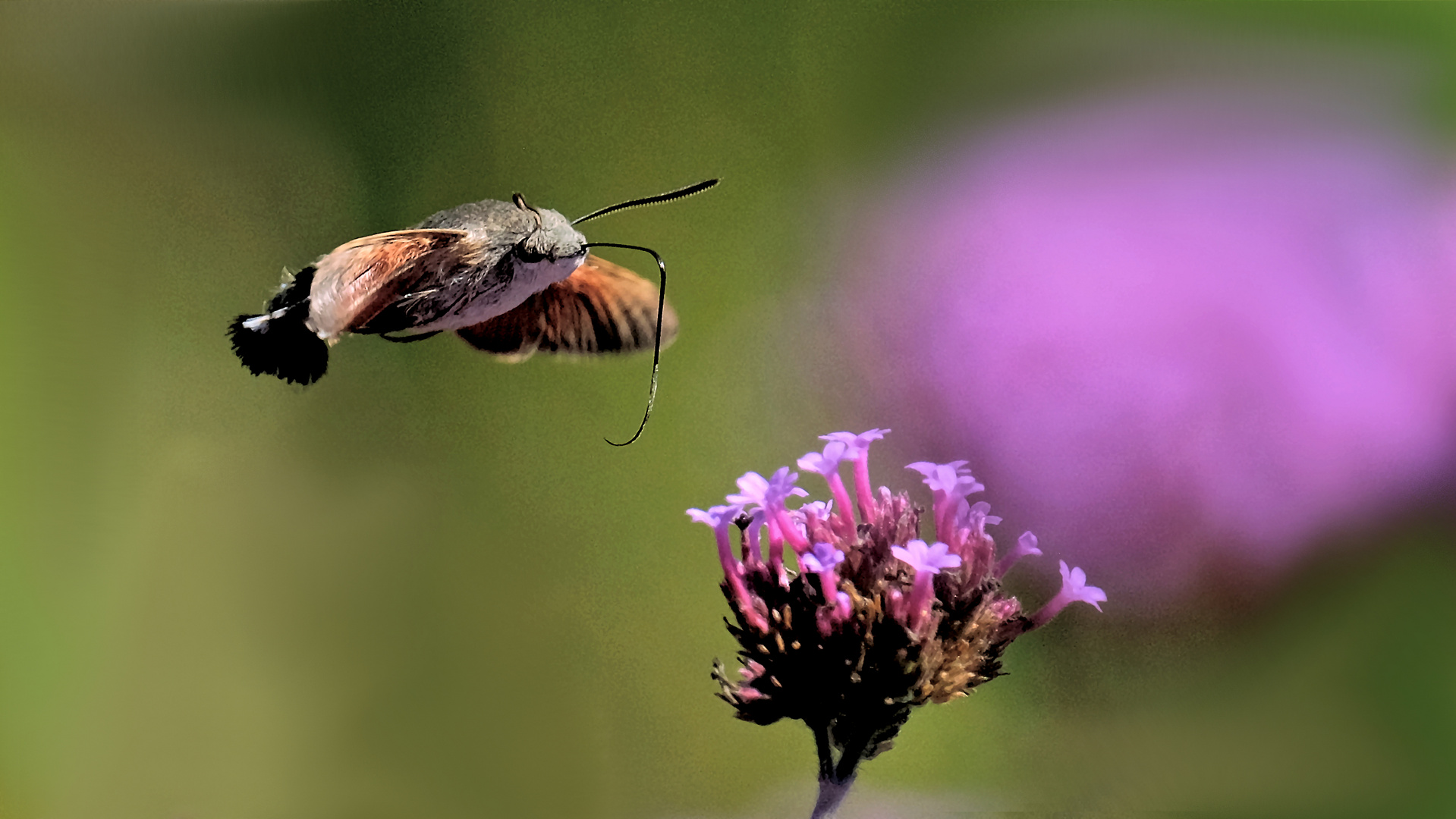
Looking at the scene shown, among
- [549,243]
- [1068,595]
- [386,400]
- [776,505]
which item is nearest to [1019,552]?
[1068,595]

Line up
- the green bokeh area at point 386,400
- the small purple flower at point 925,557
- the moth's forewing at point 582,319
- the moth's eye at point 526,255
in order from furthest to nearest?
the green bokeh area at point 386,400 → the moth's forewing at point 582,319 → the moth's eye at point 526,255 → the small purple flower at point 925,557

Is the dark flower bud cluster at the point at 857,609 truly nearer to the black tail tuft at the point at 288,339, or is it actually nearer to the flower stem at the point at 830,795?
the flower stem at the point at 830,795

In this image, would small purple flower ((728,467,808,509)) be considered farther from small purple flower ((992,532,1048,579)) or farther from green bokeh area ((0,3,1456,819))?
green bokeh area ((0,3,1456,819))

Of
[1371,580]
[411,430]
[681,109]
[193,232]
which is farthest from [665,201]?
[1371,580]

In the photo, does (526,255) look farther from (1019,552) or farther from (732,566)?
(1019,552)

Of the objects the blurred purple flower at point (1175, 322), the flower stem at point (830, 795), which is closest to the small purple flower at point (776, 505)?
the flower stem at point (830, 795)

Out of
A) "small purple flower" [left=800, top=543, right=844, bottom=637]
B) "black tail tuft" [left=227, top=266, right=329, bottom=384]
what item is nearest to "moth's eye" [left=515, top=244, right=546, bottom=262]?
"black tail tuft" [left=227, top=266, right=329, bottom=384]

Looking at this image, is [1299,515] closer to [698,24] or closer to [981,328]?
[981,328]
